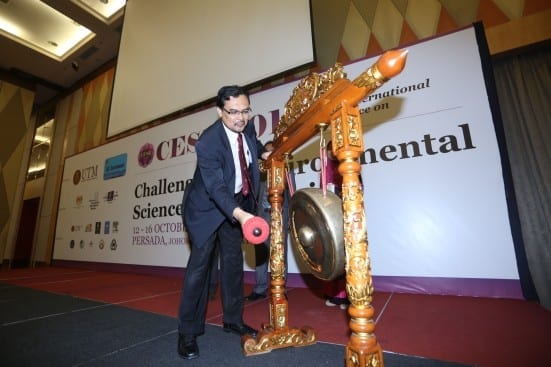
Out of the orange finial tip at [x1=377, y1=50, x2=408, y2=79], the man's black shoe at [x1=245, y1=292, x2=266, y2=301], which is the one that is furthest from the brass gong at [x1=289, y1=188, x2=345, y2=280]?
the man's black shoe at [x1=245, y1=292, x2=266, y2=301]

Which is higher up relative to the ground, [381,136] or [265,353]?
[381,136]

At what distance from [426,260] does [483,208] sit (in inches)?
23.5

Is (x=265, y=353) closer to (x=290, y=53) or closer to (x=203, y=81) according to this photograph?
(x=290, y=53)

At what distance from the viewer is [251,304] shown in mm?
2160

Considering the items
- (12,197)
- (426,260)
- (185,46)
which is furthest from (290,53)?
(12,197)

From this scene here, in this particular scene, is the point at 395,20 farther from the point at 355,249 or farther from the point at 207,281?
the point at 207,281

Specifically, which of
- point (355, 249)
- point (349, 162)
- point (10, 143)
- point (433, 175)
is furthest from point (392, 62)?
point (10, 143)

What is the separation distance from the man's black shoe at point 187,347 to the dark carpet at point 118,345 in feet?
0.08

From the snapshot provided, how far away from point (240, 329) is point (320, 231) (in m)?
0.81

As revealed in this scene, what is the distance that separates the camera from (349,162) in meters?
0.90

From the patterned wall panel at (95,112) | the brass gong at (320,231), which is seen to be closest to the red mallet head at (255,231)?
the brass gong at (320,231)

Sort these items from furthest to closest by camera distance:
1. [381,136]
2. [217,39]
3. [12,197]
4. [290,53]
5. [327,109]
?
[12,197] < [217,39] < [290,53] < [381,136] < [327,109]

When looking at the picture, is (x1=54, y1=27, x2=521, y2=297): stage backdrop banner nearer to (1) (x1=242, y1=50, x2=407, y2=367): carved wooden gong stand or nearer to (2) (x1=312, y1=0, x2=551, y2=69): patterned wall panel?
(2) (x1=312, y1=0, x2=551, y2=69): patterned wall panel

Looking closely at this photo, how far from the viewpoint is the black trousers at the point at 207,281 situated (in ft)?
4.24
